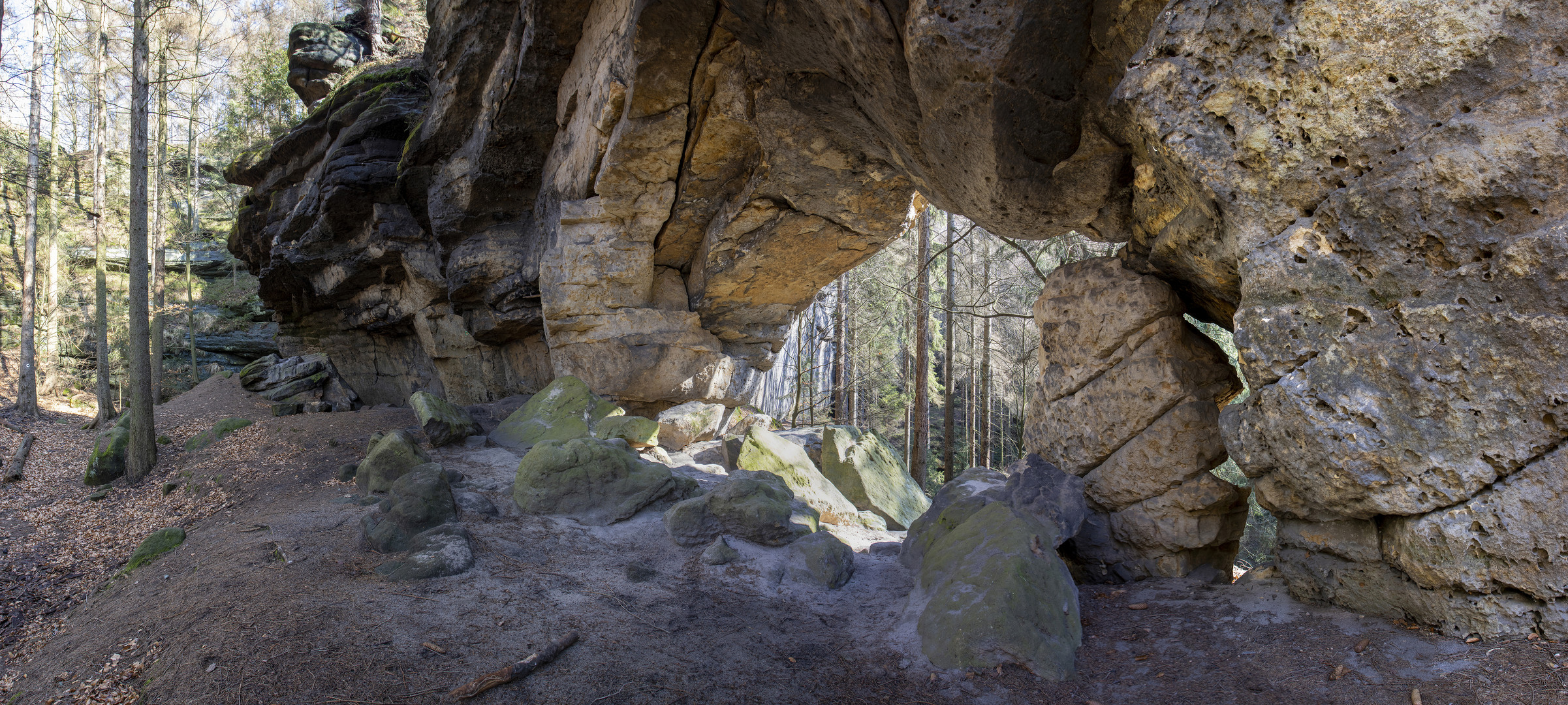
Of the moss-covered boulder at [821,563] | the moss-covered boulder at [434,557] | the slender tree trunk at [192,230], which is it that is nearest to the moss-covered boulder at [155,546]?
the moss-covered boulder at [434,557]

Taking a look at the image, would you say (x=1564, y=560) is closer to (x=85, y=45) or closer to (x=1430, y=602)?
(x=1430, y=602)

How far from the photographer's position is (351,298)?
15.0 metres

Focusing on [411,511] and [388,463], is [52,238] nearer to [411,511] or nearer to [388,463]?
[388,463]

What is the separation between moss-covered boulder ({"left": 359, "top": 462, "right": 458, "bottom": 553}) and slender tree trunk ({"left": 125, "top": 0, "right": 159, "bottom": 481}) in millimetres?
5749

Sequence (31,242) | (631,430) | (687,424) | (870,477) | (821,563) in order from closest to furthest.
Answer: (821,563)
(631,430)
(870,477)
(687,424)
(31,242)

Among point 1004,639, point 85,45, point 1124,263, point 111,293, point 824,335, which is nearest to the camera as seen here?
point 1004,639

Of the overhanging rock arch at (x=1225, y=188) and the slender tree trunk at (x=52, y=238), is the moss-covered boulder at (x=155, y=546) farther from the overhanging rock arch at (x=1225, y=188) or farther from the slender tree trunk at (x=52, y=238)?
the slender tree trunk at (x=52, y=238)

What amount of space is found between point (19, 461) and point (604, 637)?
11670 millimetres

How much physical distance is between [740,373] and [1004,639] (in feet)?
27.2

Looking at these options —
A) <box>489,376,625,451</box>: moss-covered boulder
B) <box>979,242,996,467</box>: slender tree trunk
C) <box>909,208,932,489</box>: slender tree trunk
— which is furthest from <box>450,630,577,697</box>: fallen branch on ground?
<box>979,242,996,467</box>: slender tree trunk

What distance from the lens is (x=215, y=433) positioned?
1097 cm

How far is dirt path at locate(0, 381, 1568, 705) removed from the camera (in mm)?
3281

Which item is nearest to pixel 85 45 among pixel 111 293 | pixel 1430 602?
pixel 111 293

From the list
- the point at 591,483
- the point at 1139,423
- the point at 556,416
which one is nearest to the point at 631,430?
the point at 556,416
